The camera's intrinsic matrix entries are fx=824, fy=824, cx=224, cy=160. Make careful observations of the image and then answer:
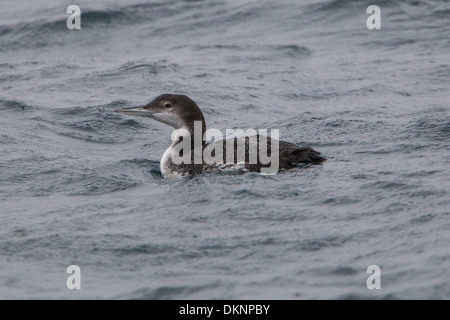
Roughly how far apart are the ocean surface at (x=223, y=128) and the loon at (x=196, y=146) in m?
0.13

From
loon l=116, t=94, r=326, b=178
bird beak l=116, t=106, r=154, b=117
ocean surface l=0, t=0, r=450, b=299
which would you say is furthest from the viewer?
bird beak l=116, t=106, r=154, b=117

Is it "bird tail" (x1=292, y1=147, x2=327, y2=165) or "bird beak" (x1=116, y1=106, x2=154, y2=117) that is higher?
"bird beak" (x1=116, y1=106, x2=154, y2=117)

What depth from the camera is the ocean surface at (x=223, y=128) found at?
618 cm

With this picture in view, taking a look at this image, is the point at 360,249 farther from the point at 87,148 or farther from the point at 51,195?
the point at 87,148

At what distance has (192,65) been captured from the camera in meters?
13.3

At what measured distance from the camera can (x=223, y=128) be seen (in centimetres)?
1068

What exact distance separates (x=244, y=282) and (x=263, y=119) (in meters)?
5.23

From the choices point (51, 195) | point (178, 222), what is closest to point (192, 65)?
point (51, 195)

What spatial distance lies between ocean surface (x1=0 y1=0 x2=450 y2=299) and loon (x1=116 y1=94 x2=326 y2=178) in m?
0.13

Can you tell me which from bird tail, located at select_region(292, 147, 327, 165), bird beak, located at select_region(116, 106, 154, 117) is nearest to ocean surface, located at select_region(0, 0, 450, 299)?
bird tail, located at select_region(292, 147, 327, 165)

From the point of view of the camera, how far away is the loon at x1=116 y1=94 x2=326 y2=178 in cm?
811

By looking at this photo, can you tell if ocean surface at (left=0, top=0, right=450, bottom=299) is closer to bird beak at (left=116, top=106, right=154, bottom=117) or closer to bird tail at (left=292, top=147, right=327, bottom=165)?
bird tail at (left=292, top=147, right=327, bottom=165)

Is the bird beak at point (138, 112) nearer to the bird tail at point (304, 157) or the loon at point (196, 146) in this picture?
the loon at point (196, 146)

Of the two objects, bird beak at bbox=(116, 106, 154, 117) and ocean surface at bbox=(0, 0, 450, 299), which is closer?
ocean surface at bbox=(0, 0, 450, 299)
